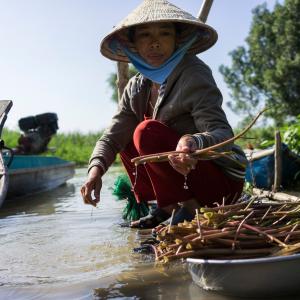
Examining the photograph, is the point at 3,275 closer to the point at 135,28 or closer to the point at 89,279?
the point at 89,279

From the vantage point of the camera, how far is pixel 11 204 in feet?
19.3

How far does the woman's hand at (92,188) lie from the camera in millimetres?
2402

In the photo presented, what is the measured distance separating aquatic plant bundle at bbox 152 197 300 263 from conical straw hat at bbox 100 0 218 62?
3.67 ft

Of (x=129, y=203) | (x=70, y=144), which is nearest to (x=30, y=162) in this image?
(x=129, y=203)

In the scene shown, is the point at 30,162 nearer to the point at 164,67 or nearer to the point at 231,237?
the point at 164,67

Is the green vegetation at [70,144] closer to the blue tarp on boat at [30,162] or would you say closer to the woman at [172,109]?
the blue tarp on boat at [30,162]

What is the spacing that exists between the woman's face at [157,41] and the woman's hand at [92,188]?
0.68 m

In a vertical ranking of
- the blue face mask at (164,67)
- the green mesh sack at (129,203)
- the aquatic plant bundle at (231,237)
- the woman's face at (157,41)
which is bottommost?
the green mesh sack at (129,203)

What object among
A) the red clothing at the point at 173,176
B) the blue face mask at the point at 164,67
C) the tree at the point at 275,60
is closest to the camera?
the red clothing at the point at 173,176

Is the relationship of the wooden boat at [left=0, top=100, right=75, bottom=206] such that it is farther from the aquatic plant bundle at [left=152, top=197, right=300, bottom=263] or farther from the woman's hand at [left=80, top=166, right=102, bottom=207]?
the aquatic plant bundle at [left=152, top=197, right=300, bottom=263]

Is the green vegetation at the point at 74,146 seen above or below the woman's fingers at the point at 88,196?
below

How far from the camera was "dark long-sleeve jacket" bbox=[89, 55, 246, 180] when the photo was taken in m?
2.34

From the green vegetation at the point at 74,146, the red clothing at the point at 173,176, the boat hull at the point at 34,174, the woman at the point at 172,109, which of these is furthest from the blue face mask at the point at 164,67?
the green vegetation at the point at 74,146

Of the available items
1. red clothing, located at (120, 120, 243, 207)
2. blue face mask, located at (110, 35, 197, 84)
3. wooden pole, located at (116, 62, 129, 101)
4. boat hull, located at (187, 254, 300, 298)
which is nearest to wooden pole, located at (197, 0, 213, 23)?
wooden pole, located at (116, 62, 129, 101)
